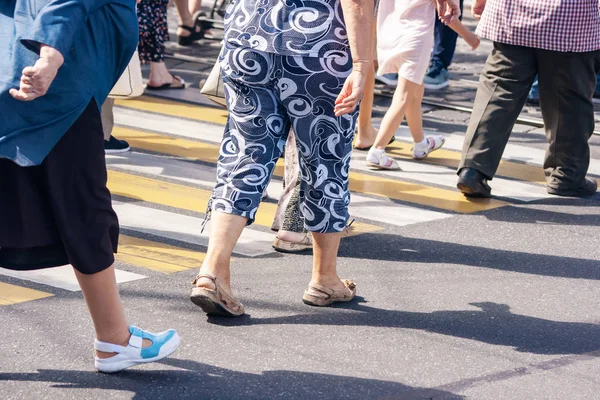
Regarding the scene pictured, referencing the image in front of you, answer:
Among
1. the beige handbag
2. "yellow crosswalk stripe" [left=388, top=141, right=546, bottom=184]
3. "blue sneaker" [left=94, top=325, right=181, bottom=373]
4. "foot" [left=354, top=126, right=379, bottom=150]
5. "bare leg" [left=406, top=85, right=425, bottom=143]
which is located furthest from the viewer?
"foot" [left=354, top=126, right=379, bottom=150]

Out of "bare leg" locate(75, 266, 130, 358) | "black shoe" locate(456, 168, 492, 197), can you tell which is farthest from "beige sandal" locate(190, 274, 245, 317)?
"black shoe" locate(456, 168, 492, 197)

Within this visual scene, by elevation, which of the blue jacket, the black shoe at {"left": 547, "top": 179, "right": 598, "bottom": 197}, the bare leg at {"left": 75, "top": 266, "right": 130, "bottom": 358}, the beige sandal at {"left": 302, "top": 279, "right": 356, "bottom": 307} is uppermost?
the blue jacket

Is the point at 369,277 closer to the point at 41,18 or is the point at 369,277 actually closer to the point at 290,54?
the point at 290,54

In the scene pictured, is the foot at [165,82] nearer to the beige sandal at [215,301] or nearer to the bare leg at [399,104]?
the bare leg at [399,104]

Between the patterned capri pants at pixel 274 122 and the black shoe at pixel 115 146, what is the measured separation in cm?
316

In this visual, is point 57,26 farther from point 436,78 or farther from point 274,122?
point 436,78

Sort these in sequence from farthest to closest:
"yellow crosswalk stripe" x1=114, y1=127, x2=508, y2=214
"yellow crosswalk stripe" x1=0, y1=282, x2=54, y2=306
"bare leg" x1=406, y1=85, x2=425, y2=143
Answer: "bare leg" x1=406, y1=85, x2=425, y2=143 < "yellow crosswalk stripe" x1=114, y1=127, x2=508, y2=214 < "yellow crosswalk stripe" x1=0, y1=282, x2=54, y2=306

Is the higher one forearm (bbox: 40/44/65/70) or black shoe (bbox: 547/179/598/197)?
forearm (bbox: 40/44/65/70)

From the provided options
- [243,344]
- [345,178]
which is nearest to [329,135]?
[345,178]

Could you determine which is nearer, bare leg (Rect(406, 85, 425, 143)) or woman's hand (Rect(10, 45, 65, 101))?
woman's hand (Rect(10, 45, 65, 101))

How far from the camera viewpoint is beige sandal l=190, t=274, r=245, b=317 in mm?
4387

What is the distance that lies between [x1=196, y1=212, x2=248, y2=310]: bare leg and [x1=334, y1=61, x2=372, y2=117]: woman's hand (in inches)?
23.4

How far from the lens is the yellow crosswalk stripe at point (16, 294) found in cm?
462

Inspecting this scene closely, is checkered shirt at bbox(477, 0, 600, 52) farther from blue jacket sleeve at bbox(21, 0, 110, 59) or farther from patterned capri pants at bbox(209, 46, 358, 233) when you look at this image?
blue jacket sleeve at bbox(21, 0, 110, 59)
